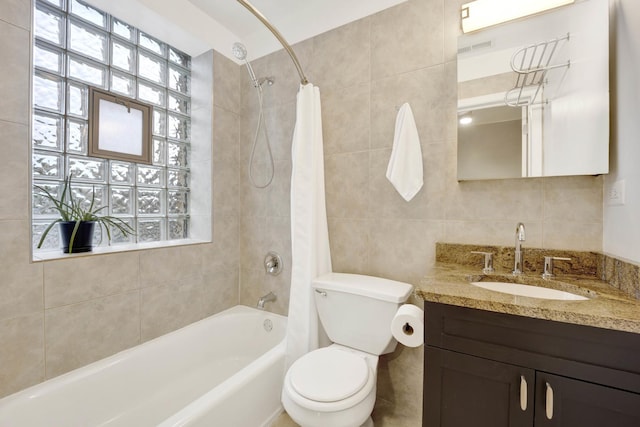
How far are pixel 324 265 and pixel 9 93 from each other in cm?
167

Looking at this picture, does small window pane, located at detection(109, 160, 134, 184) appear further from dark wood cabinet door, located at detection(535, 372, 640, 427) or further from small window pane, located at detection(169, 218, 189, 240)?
dark wood cabinet door, located at detection(535, 372, 640, 427)

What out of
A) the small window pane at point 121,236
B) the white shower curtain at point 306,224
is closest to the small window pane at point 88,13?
the small window pane at point 121,236

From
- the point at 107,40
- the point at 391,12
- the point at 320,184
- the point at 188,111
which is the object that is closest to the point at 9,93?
the point at 107,40

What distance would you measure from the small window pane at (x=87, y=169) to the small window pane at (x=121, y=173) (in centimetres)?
5

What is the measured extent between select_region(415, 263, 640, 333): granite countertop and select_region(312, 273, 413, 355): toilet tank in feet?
0.85

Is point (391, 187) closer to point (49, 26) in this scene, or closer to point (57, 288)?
point (57, 288)

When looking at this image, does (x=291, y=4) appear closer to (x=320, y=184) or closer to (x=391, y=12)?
(x=391, y=12)

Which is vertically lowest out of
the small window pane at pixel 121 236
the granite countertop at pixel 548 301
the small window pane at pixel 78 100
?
the granite countertop at pixel 548 301

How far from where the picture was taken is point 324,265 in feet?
5.41

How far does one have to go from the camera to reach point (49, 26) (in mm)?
1476

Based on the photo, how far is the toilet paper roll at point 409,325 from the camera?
1.07 meters

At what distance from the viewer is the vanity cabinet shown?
0.74m

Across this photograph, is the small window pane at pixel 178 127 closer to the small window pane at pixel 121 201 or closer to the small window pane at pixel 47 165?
the small window pane at pixel 121 201

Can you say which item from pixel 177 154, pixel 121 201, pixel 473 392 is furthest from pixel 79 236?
pixel 473 392
